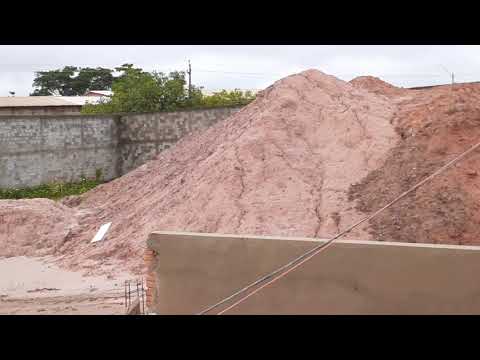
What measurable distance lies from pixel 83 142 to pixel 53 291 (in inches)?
423

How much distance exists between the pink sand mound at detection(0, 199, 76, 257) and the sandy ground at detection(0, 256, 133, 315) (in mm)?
796

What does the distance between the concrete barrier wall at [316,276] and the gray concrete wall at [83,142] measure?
12.8 m

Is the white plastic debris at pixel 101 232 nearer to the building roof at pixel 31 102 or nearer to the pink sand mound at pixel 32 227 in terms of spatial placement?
the pink sand mound at pixel 32 227

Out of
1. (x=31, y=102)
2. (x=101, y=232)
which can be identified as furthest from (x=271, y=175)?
(x=31, y=102)

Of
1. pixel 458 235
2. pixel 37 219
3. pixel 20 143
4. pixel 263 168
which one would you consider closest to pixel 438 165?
pixel 458 235

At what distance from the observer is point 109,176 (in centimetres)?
2088

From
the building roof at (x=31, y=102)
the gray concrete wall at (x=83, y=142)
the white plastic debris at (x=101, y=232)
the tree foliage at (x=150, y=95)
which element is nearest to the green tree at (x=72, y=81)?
the building roof at (x=31, y=102)

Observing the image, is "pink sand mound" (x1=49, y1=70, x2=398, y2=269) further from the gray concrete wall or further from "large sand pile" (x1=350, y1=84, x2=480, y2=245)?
the gray concrete wall

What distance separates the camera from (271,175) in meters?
11.4

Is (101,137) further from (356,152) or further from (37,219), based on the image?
(356,152)

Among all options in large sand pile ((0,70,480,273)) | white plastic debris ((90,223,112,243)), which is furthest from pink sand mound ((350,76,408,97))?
white plastic debris ((90,223,112,243))

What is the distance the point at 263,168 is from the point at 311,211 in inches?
66.0

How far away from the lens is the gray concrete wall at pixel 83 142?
18312mm
